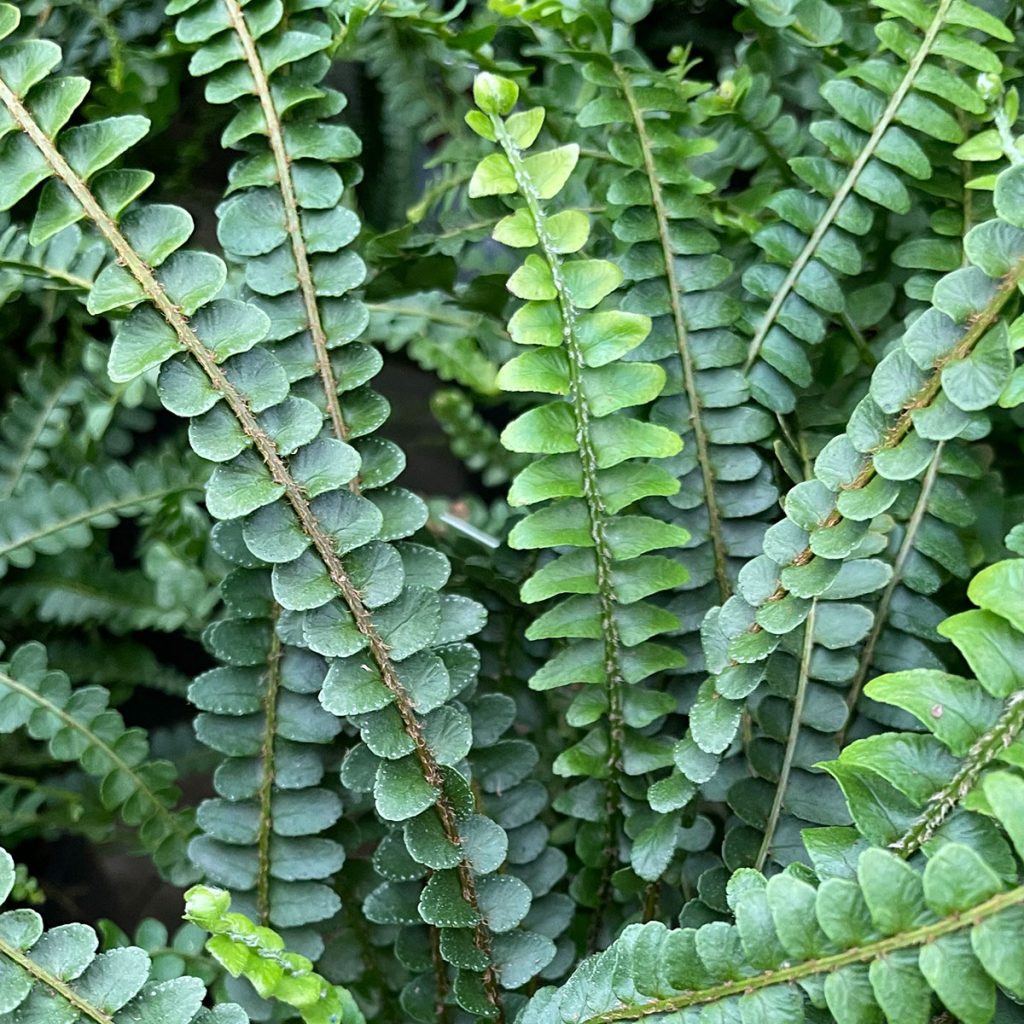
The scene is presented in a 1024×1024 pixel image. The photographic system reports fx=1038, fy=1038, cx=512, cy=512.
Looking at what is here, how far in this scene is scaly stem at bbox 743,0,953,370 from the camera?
656mm

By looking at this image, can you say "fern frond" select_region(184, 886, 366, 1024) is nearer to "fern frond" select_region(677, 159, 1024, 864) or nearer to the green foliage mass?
the green foliage mass

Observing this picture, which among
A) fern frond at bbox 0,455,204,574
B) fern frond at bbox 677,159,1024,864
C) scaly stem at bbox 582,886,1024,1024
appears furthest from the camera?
fern frond at bbox 0,455,204,574

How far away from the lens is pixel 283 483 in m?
0.53

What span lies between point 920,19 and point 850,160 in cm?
9

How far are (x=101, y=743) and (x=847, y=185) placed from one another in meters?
0.63

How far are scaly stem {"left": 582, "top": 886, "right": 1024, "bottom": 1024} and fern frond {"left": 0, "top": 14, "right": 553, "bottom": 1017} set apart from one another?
0.13 meters

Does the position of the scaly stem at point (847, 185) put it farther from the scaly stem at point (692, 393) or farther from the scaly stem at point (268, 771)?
the scaly stem at point (268, 771)

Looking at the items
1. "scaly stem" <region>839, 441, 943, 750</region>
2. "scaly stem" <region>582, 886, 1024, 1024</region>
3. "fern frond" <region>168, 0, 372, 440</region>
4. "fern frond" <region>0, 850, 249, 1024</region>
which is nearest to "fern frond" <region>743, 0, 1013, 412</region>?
"scaly stem" <region>839, 441, 943, 750</region>

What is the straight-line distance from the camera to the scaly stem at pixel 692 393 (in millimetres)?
668

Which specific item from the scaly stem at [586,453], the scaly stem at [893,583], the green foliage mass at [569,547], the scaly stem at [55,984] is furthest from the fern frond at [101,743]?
the scaly stem at [893,583]

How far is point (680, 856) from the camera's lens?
2.20ft

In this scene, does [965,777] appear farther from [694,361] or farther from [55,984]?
[55,984]

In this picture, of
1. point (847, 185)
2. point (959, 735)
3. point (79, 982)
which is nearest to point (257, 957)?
point (79, 982)

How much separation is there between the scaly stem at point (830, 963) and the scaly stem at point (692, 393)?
0.27 meters
